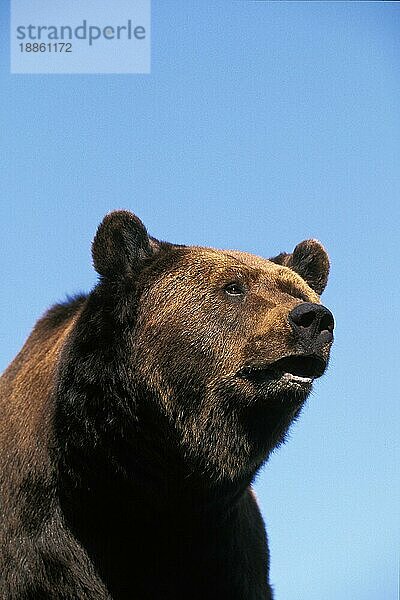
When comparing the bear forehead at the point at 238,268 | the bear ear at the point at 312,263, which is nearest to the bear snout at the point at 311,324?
the bear forehead at the point at 238,268

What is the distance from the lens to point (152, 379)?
888 cm

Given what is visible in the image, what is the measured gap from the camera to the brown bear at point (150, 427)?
8742mm

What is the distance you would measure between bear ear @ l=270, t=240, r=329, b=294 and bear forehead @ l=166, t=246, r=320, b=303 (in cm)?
49

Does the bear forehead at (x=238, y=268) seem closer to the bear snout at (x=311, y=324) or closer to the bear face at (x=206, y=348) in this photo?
the bear face at (x=206, y=348)

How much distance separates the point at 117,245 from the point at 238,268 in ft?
3.21

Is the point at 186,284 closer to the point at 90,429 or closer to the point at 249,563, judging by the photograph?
the point at 90,429

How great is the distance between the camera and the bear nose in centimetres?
832

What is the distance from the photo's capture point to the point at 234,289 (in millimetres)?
9039

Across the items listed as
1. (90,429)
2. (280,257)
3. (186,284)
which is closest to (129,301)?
(186,284)

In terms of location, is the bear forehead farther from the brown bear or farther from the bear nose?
the bear nose

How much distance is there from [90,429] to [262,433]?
131cm

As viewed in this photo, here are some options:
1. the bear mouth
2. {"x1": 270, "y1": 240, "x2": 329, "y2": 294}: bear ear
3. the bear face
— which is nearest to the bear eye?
the bear face

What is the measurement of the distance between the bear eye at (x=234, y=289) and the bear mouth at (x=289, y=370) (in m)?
0.67

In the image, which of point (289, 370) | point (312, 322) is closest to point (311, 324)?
point (312, 322)
